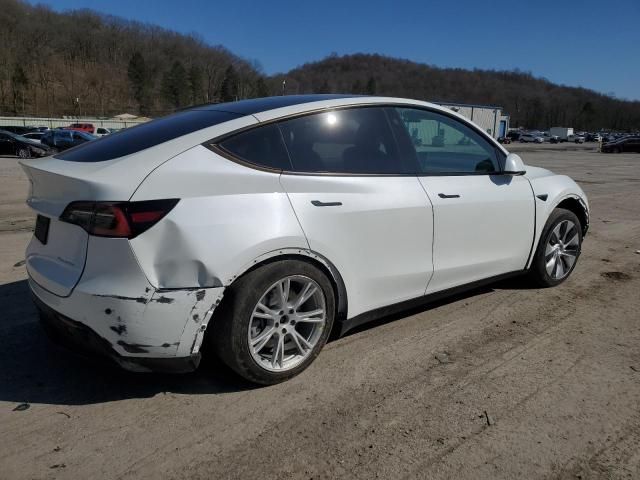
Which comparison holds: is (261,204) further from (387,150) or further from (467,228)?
(467,228)

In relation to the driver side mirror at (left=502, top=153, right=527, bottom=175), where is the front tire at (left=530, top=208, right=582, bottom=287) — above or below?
below

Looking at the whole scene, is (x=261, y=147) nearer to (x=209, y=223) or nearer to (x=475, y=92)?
(x=209, y=223)

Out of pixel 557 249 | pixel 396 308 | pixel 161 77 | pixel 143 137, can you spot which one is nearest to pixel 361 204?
pixel 396 308

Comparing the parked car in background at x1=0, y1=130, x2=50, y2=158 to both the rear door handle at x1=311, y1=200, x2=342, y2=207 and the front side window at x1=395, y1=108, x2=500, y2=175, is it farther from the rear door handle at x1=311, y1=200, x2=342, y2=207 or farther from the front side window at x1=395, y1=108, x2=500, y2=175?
the rear door handle at x1=311, y1=200, x2=342, y2=207

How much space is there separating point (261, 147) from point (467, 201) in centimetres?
164

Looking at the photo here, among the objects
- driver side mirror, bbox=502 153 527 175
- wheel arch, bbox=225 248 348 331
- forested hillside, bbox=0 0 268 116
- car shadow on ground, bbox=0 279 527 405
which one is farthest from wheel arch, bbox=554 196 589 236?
forested hillside, bbox=0 0 268 116

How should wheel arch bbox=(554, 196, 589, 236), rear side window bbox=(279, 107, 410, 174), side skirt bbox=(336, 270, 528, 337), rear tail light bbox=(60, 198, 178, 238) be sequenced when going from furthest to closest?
wheel arch bbox=(554, 196, 589, 236) < side skirt bbox=(336, 270, 528, 337) < rear side window bbox=(279, 107, 410, 174) < rear tail light bbox=(60, 198, 178, 238)

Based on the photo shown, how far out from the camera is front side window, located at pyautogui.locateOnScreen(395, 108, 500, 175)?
12.1 feet

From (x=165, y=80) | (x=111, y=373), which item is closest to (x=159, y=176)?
(x=111, y=373)

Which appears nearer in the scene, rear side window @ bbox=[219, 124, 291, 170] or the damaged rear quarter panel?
the damaged rear quarter panel

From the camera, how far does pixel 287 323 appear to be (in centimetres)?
300

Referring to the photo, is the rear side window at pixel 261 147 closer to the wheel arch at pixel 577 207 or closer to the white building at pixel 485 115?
the wheel arch at pixel 577 207

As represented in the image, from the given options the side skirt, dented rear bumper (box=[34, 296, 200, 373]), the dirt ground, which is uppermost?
dented rear bumper (box=[34, 296, 200, 373])

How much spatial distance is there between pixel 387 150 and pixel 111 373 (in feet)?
7.35
